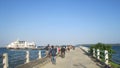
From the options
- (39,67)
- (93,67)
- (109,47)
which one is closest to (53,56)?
(39,67)

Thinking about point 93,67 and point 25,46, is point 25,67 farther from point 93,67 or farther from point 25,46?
point 25,46

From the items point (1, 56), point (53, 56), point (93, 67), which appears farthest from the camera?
point (53, 56)

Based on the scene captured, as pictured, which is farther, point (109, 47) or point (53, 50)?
point (109, 47)

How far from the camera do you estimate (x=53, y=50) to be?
2430cm

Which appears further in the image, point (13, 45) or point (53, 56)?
point (13, 45)

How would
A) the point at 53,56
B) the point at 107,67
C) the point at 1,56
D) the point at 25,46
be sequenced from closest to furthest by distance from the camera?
the point at 1,56, the point at 107,67, the point at 53,56, the point at 25,46

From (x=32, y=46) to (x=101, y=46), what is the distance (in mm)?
146251

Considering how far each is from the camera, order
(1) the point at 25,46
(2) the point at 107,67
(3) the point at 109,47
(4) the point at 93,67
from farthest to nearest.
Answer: (1) the point at 25,46 < (3) the point at 109,47 < (4) the point at 93,67 < (2) the point at 107,67

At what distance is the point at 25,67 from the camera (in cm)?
1817

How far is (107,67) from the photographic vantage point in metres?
17.7

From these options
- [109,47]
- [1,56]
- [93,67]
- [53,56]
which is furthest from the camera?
[109,47]

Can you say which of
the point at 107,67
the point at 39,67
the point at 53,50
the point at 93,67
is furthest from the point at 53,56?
the point at 107,67

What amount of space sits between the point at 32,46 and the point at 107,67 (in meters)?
166

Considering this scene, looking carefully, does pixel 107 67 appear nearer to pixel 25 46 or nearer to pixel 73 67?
pixel 73 67
